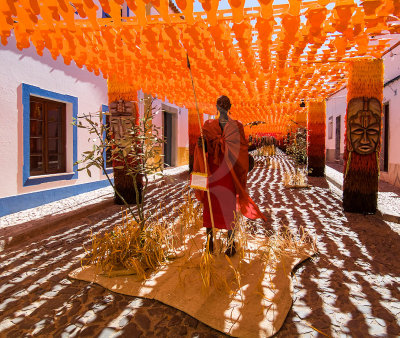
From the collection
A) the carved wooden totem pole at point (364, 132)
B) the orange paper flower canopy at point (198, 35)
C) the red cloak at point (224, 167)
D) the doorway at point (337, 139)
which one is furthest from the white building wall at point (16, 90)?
the doorway at point (337, 139)

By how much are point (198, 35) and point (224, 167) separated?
1.61 m

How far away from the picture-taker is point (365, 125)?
5332 mm

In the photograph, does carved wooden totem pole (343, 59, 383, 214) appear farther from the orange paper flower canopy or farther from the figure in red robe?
the figure in red robe

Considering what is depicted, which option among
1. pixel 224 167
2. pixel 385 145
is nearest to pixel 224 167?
pixel 224 167

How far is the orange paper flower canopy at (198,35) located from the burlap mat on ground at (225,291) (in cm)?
236

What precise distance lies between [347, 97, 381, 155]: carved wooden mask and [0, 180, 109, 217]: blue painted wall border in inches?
245

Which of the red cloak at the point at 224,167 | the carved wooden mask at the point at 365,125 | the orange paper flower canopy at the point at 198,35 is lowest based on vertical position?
the red cloak at the point at 224,167

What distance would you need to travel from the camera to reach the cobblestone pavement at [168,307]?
2129 millimetres

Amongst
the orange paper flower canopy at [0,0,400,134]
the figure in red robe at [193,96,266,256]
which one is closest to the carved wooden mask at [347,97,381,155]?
the orange paper flower canopy at [0,0,400,134]

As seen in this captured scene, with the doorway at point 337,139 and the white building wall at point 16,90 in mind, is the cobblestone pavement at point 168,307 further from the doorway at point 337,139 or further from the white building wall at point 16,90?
the doorway at point 337,139

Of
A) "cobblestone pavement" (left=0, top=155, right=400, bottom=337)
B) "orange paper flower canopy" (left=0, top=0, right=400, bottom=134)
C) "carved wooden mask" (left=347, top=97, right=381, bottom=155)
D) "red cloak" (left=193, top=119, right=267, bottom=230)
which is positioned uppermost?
"orange paper flower canopy" (left=0, top=0, right=400, bottom=134)

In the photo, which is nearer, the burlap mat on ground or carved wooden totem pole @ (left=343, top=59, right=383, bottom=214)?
the burlap mat on ground

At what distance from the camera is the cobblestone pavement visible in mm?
2129

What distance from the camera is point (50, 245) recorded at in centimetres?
392
